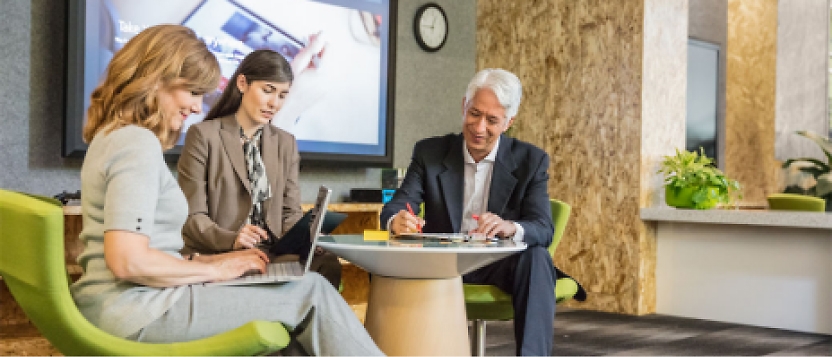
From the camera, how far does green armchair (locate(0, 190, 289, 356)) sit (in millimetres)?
1523

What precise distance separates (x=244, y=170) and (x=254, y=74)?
30cm

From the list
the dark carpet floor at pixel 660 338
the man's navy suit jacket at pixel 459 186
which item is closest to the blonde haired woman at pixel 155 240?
the man's navy suit jacket at pixel 459 186

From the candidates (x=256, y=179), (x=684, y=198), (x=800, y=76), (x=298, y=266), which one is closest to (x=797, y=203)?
(x=684, y=198)

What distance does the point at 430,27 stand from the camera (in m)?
5.34

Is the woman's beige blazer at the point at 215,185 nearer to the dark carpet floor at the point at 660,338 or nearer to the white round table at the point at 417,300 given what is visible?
the white round table at the point at 417,300

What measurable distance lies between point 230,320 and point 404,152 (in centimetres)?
360

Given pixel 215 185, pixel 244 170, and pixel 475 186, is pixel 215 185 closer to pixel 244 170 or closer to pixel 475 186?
pixel 244 170

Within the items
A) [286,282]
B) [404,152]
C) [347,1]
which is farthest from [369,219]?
[286,282]

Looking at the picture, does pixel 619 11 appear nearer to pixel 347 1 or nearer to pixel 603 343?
pixel 347 1

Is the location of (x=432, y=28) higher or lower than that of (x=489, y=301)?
higher

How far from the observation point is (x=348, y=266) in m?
4.60

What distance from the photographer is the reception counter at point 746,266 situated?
434cm

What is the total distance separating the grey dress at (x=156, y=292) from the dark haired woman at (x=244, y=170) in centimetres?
69

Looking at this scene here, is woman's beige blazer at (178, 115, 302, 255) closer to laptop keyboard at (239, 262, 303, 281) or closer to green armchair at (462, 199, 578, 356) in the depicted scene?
laptop keyboard at (239, 262, 303, 281)
